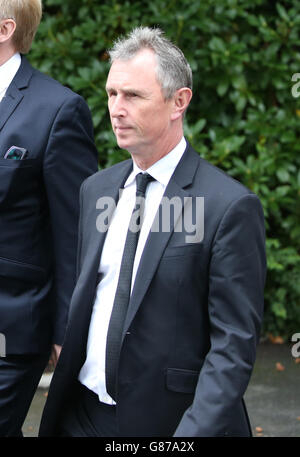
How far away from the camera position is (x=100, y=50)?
21.2 feet

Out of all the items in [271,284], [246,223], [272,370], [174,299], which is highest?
[246,223]

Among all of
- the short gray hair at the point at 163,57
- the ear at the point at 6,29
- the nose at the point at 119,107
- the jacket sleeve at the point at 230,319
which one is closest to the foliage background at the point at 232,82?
the ear at the point at 6,29

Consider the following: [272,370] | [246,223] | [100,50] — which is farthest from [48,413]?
[100,50]

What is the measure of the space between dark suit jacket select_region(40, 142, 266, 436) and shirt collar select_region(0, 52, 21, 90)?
1.13m

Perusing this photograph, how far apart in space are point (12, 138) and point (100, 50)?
317 centimetres

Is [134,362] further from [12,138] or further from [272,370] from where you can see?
[272,370]

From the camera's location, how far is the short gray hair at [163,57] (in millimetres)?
2732

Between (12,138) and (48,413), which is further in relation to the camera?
(12,138)

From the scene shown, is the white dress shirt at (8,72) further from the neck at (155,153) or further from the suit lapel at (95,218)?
the neck at (155,153)

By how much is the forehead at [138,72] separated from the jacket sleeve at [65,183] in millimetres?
783

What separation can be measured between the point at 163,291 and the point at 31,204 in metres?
1.03

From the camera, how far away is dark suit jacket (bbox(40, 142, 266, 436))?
2547 mm

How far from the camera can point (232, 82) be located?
6.32 meters

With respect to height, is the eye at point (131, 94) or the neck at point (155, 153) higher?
the eye at point (131, 94)
